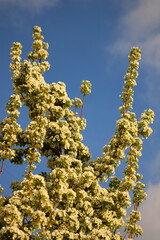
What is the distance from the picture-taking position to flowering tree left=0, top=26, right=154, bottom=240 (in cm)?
1744

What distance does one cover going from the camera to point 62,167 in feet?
64.4

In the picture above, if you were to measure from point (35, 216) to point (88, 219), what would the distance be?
3956 millimetres

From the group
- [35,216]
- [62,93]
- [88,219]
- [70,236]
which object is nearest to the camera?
[35,216]

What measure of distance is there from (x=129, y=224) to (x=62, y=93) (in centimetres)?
893

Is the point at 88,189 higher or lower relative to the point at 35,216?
higher

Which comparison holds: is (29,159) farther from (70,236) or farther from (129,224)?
(129,224)

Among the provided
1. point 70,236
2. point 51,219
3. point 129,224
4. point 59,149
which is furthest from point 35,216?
point 129,224

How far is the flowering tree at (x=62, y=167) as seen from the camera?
17.4m

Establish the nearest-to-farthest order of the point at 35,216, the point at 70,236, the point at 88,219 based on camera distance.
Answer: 1. the point at 35,216
2. the point at 70,236
3. the point at 88,219

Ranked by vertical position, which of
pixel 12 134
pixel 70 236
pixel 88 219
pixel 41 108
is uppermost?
pixel 41 108

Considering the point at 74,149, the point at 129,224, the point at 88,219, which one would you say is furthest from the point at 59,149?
the point at 129,224

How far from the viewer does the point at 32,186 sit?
1739 centimetres

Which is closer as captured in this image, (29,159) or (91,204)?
(29,159)

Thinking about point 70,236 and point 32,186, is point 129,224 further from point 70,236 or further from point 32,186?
point 32,186
